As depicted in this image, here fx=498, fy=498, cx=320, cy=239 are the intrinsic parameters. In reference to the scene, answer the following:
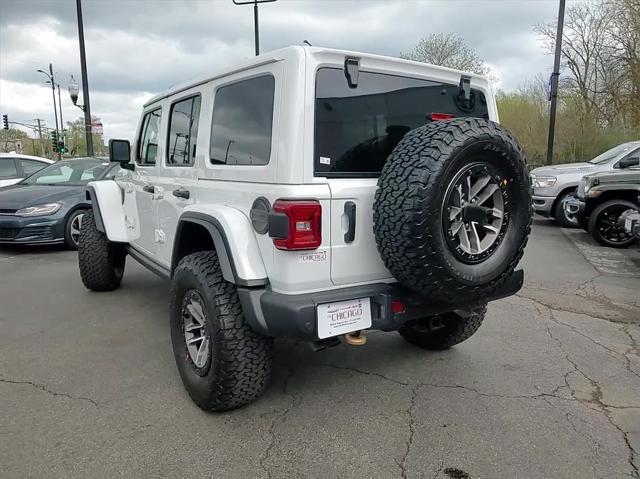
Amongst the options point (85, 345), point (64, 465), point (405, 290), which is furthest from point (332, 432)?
point (85, 345)

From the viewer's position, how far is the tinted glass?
8.37m

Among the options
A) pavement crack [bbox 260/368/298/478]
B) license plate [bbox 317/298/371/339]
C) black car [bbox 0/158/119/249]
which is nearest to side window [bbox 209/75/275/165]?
license plate [bbox 317/298/371/339]

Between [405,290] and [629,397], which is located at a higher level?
[405,290]

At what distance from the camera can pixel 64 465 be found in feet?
7.94

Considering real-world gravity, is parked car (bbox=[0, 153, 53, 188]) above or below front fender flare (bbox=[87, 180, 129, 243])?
above

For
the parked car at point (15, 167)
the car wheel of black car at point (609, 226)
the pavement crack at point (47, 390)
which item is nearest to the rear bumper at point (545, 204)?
the car wheel of black car at point (609, 226)

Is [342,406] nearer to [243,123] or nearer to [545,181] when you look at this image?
[243,123]

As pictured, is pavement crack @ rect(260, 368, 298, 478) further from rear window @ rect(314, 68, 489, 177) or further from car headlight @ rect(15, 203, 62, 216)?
car headlight @ rect(15, 203, 62, 216)

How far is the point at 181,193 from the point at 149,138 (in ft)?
4.08

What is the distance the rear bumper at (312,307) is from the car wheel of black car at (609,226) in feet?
21.9

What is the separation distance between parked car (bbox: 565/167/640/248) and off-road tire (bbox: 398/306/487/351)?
562cm

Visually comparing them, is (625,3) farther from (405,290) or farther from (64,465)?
(64,465)

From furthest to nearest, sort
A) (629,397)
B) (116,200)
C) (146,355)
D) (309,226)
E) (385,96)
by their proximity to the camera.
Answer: (116,200) < (146,355) < (629,397) < (385,96) < (309,226)

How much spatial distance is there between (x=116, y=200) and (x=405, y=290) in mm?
3425
